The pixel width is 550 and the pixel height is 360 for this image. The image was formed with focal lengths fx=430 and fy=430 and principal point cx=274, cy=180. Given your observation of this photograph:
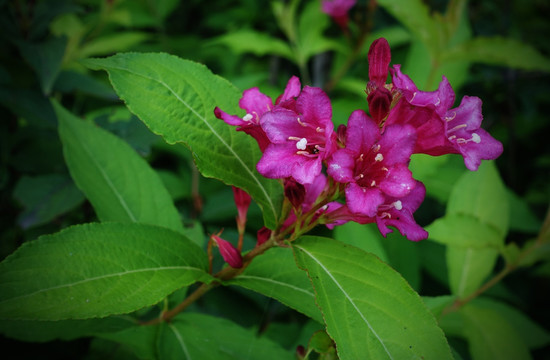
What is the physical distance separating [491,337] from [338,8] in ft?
6.57

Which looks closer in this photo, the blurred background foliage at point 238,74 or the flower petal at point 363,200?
the flower petal at point 363,200

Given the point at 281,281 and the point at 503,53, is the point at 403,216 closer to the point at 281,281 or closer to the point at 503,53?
the point at 281,281

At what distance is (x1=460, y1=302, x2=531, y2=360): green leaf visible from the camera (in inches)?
62.5

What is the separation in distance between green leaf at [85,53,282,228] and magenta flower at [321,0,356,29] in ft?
5.95

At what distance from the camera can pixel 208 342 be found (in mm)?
1239

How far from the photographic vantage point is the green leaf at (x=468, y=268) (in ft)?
5.69

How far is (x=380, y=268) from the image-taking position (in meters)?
0.93

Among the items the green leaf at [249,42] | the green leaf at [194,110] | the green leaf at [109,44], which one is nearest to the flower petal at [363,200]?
the green leaf at [194,110]

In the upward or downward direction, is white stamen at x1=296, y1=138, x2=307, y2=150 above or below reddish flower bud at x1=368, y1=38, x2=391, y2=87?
below

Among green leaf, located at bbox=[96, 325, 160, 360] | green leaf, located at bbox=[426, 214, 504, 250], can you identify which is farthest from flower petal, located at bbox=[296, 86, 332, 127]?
green leaf, located at bbox=[426, 214, 504, 250]

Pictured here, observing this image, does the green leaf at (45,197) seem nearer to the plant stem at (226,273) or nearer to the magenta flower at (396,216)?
the plant stem at (226,273)

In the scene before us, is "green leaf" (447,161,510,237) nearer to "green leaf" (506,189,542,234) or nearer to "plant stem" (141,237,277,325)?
"green leaf" (506,189,542,234)

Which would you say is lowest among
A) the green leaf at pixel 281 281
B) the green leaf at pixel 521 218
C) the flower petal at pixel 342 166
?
the green leaf at pixel 521 218

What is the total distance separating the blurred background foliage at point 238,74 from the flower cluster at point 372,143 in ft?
3.41
